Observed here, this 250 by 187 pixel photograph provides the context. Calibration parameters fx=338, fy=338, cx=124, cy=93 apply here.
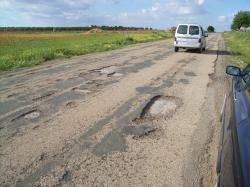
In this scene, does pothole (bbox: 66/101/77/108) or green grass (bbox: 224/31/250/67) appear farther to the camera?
green grass (bbox: 224/31/250/67)

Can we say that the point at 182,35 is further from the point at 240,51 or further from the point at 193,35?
the point at 240,51

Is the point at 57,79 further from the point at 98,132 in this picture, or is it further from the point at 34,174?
the point at 34,174

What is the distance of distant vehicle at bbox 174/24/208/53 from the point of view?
20.8m

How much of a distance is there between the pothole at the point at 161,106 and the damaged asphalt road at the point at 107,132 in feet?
0.07

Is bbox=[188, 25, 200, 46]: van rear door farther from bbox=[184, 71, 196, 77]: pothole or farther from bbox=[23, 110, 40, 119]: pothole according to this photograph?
bbox=[23, 110, 40, 119]: pothole

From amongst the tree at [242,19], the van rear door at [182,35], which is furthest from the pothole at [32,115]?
the tree at [242,19]

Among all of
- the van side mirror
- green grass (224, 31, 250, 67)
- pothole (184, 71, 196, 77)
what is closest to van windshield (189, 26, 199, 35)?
green grass (224, 31, 250, 67)

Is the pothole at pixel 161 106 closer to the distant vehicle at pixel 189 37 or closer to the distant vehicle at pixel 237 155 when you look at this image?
the distant vehicle at pixel 237 155

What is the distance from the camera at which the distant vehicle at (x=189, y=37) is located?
20.8 m

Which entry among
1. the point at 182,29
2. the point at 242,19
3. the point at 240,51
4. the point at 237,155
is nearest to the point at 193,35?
the point at 182,29

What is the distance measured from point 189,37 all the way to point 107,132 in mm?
16706

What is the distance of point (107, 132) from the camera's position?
5.47 metres

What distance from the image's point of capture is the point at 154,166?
4.27 metres

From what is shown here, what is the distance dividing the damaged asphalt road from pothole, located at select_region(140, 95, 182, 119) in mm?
20
